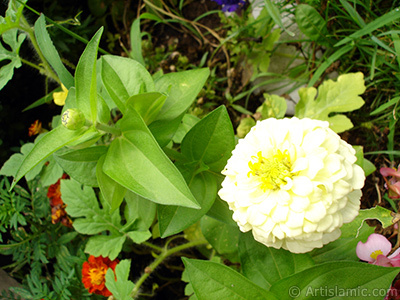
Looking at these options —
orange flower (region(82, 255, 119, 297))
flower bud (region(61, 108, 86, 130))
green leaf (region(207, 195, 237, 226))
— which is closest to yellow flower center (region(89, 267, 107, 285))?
orange flower (region(82, 255, 119, 297))

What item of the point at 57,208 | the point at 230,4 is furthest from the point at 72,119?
the point at 230,4

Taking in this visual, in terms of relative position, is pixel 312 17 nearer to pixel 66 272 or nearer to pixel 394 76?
pixel 394 76

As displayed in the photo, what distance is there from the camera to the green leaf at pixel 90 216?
103 centimetres

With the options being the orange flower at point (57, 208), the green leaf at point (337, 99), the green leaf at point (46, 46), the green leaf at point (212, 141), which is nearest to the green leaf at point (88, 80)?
the green leaf at point (46, 46)

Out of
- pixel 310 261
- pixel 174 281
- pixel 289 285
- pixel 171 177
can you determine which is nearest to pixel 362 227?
pixel 310 261

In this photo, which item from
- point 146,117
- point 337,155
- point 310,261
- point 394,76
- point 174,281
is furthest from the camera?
point 174,281

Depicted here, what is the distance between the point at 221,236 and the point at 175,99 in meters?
0.42

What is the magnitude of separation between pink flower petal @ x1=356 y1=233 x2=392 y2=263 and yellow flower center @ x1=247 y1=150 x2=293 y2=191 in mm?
267

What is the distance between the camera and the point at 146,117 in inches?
31.8

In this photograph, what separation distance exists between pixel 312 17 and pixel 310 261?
73 cm

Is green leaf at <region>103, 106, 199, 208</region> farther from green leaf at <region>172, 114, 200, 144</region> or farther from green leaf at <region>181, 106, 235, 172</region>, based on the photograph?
green leaf at <region>172, 114, 200, 144</region>

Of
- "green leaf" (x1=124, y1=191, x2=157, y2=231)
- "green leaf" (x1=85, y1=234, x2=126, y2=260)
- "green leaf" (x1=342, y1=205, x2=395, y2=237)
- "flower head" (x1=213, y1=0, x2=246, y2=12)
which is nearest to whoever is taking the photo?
"green leaf" (x1=342, y1=205, x2=395, y2=237)

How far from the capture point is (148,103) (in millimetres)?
758

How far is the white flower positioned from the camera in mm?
544
